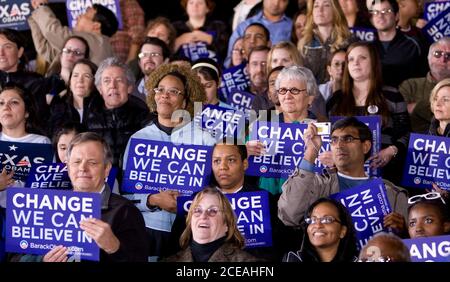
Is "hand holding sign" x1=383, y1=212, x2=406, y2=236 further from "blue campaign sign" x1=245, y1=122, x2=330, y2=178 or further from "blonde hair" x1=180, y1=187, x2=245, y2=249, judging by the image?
"blonde hair" x1=180, y1=187, x2=245, y2=249

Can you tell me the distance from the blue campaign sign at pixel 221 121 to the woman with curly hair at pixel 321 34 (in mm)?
1406

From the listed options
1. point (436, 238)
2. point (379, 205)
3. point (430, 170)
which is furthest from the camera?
point (430, 170)

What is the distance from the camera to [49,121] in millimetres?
9797

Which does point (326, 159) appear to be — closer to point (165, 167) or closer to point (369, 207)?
point (369, 207)

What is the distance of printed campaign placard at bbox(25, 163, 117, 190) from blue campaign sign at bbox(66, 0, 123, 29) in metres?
3.04

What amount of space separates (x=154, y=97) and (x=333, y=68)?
1.47 metres

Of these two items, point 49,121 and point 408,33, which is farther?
point 408,33

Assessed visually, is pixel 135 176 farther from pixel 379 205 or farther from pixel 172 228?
pixel 379 205

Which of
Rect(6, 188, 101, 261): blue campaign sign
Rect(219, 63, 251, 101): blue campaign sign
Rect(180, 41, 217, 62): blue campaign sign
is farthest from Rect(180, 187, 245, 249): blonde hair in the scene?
Rect(180, 41, 217, 62): blue campaign sign

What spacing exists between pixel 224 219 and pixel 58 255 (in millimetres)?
942

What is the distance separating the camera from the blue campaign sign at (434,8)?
10695mm

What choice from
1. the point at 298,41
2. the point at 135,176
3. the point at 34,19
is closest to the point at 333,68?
the point at 298,41

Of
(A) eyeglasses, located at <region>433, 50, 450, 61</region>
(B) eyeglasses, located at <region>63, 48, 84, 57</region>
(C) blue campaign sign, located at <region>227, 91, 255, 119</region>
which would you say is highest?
(B) eyeglasses, located at <region>63, 48, 84, 57</region>

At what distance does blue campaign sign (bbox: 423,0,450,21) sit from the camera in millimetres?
10695
